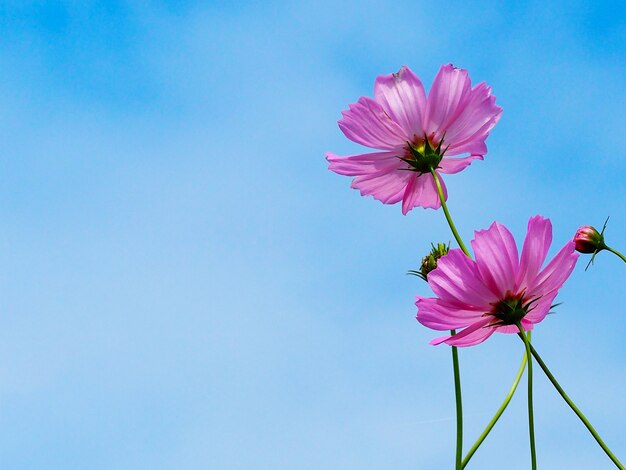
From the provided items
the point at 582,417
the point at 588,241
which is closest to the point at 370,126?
the point at 582,417

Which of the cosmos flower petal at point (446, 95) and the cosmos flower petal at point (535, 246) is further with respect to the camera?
the cosmos flower petal at point (446, 95)

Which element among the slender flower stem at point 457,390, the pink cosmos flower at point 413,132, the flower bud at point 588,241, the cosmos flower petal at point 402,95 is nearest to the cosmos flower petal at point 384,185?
the pink cosmos flower at point 413,132

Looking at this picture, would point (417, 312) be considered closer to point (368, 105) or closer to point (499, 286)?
point (499, 286)

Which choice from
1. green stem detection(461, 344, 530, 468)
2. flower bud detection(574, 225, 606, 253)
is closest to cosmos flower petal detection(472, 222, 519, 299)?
green stem detection(461, 344, 530, 468)

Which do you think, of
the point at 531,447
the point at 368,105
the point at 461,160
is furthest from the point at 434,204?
the point at 531,447

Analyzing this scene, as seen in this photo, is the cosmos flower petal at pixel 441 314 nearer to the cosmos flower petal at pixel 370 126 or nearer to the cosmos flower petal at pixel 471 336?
the cosmos flower petal at pixel 471 336

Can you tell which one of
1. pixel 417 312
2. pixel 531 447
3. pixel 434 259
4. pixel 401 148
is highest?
Result: pixel 401 148

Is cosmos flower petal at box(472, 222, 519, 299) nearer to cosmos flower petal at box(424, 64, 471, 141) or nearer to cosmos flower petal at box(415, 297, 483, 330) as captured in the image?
cosmos flower petal at box(415, 297, 483, 330)
